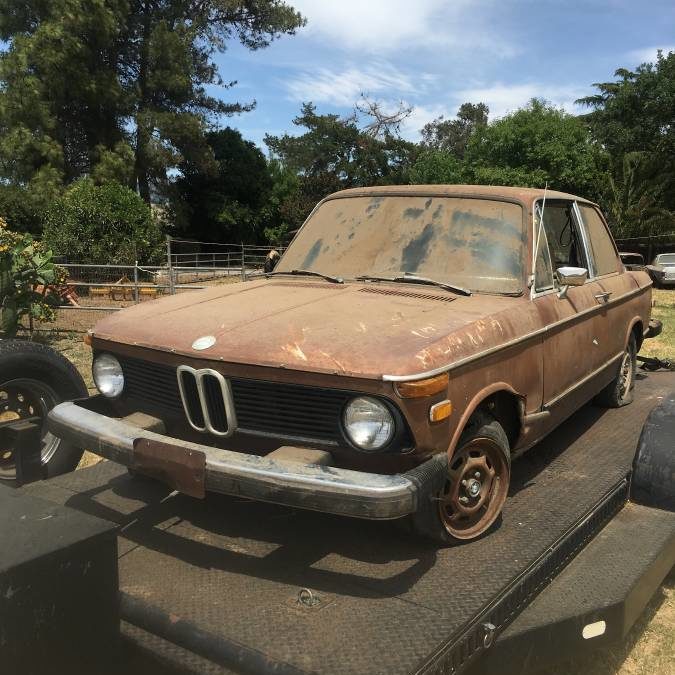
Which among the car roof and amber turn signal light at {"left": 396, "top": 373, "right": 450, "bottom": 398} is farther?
the car roof

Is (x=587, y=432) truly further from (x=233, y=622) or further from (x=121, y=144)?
(x=121, y=144)

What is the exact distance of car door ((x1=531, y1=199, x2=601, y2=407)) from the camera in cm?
361

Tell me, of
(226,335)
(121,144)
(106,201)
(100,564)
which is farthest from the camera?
(121,144)

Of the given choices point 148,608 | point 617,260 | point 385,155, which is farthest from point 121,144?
point 148,608

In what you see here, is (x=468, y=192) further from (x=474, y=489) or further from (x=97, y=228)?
(x=97, y=228)

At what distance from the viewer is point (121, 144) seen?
2852cm

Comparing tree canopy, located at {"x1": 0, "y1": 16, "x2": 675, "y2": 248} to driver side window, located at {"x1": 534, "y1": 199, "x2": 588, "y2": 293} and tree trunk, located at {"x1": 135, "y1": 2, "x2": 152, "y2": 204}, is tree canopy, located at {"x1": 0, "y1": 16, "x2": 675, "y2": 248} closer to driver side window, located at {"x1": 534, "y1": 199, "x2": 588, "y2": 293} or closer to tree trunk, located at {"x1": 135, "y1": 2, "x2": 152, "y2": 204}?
tree trunk, located at {"x1": 135, "y1": 2, "x2": 152, "y2": 204}

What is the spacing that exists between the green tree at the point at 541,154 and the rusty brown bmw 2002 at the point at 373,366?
28791mm

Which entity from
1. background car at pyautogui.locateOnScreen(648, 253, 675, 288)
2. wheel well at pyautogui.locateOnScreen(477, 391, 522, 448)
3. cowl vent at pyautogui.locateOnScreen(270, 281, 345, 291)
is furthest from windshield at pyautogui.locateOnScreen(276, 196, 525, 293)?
background car at pyautogui.locateOnScreen(648, 253, 675, 288)

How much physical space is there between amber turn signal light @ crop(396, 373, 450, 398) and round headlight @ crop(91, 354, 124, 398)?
1.53 metres

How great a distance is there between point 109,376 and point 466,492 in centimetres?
181

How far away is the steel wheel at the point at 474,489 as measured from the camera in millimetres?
2855

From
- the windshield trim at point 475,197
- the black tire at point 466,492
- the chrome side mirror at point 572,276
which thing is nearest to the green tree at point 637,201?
the windshield trim at point 475,197

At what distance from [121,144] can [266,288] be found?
90.1 ft
